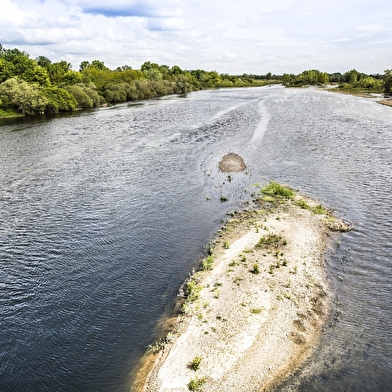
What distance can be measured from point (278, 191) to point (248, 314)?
19.7 metres

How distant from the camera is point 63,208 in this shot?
114 ft

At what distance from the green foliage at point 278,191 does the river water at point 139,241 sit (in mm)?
1978

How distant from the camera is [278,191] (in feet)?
120

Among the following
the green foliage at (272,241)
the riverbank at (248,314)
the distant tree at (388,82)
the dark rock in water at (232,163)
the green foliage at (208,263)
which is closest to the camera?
the riverbank at (248,314)

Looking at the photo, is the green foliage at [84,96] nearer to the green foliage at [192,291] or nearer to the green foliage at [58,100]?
the green foliage at [58,100]

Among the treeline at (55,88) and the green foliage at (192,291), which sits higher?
the treeline at (55,88)

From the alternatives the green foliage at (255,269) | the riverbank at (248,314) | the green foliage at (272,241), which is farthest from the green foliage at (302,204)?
the green foliage at (255,269)

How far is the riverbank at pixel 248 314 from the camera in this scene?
15.7 m

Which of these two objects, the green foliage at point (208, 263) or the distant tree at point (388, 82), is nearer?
the green foliage at point (208, 263)

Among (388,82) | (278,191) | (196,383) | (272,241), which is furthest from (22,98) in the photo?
(388,82)

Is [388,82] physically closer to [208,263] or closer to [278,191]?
[278,191]

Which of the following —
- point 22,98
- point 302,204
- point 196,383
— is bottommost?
point 196,383

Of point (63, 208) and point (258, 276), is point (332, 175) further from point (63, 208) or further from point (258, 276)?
point (63, 208)

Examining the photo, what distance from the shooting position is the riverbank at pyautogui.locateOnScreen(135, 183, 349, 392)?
15672mm
